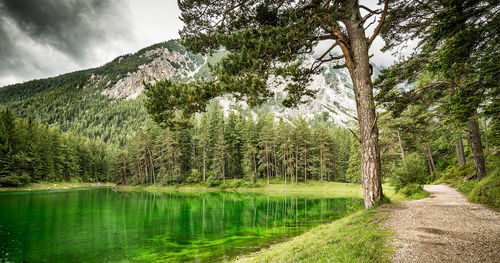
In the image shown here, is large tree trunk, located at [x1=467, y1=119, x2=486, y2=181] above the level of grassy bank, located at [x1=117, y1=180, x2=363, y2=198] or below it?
above

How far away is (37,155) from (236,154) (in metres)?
43.5

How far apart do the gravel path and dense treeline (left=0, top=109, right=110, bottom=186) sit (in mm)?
60616

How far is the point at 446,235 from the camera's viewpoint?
521cm

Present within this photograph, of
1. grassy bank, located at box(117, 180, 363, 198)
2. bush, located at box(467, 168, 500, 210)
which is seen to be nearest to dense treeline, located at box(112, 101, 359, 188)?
grassy bank, located at box(117, 180, 363, 198)

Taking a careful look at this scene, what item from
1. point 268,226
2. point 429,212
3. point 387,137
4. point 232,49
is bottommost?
point 268,226

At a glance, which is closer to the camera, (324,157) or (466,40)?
(466,40)

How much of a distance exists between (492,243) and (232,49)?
27.3ft

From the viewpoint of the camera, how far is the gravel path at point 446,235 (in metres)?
3.99

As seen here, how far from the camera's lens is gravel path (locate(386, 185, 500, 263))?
399 centimetres

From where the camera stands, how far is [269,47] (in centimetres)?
717

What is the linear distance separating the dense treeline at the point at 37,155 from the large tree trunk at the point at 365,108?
59.5 m

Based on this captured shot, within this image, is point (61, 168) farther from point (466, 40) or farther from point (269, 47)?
point (466, 40)

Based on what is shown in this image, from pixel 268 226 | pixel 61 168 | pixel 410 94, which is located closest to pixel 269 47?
pixel 410 94

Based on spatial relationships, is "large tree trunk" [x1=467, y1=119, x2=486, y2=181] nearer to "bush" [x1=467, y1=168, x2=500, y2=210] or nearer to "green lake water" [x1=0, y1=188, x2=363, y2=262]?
"bush" [x1=467, y1=168, x2=500, y2=210]
